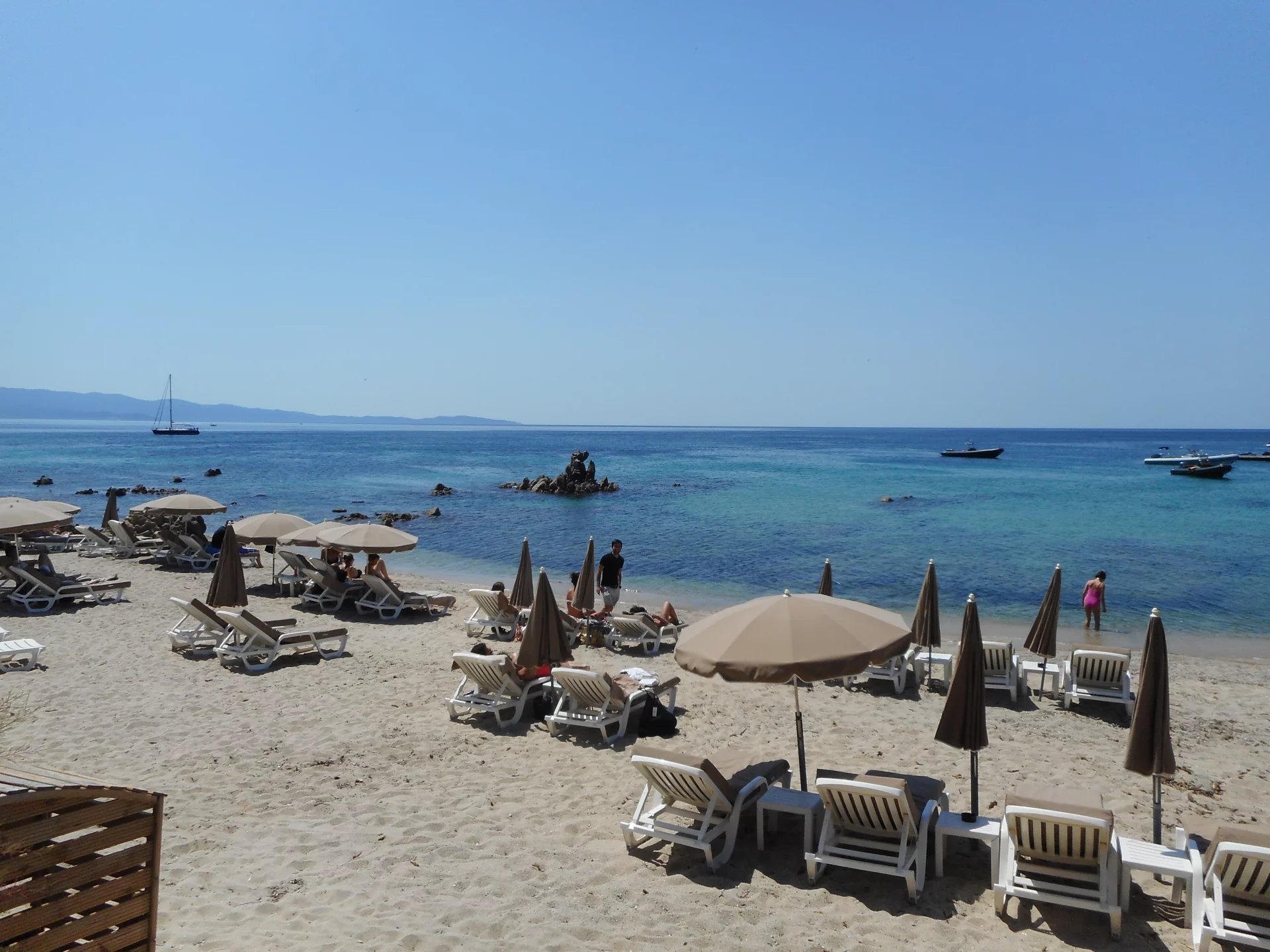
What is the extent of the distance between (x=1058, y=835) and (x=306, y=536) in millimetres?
A: 13659

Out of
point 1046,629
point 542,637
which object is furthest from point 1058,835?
point 1046,629

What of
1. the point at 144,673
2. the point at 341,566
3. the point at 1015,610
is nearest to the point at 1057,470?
the point at 1015,610

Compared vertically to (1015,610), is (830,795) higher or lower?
higher

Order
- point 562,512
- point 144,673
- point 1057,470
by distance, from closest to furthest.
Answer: point 144,673, point 562,512, point 1057,470

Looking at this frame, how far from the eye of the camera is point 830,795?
5.66 m

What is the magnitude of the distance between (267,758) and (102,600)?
998 centimetres

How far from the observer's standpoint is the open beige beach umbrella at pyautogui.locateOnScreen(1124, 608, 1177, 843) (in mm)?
5629

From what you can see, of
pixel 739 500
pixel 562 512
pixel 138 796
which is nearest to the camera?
pixel 138 796

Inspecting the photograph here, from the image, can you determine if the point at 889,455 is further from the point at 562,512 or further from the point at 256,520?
the point at 256,520

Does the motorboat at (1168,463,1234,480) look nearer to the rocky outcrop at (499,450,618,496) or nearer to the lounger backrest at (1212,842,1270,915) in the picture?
the rocky outcrop at (499,450,618,496)

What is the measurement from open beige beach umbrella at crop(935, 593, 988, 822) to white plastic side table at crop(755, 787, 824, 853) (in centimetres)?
107

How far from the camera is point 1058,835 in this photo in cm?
516

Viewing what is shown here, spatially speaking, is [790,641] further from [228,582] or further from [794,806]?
[228,582]

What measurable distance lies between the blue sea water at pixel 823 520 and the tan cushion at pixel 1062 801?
14133 millimetres
